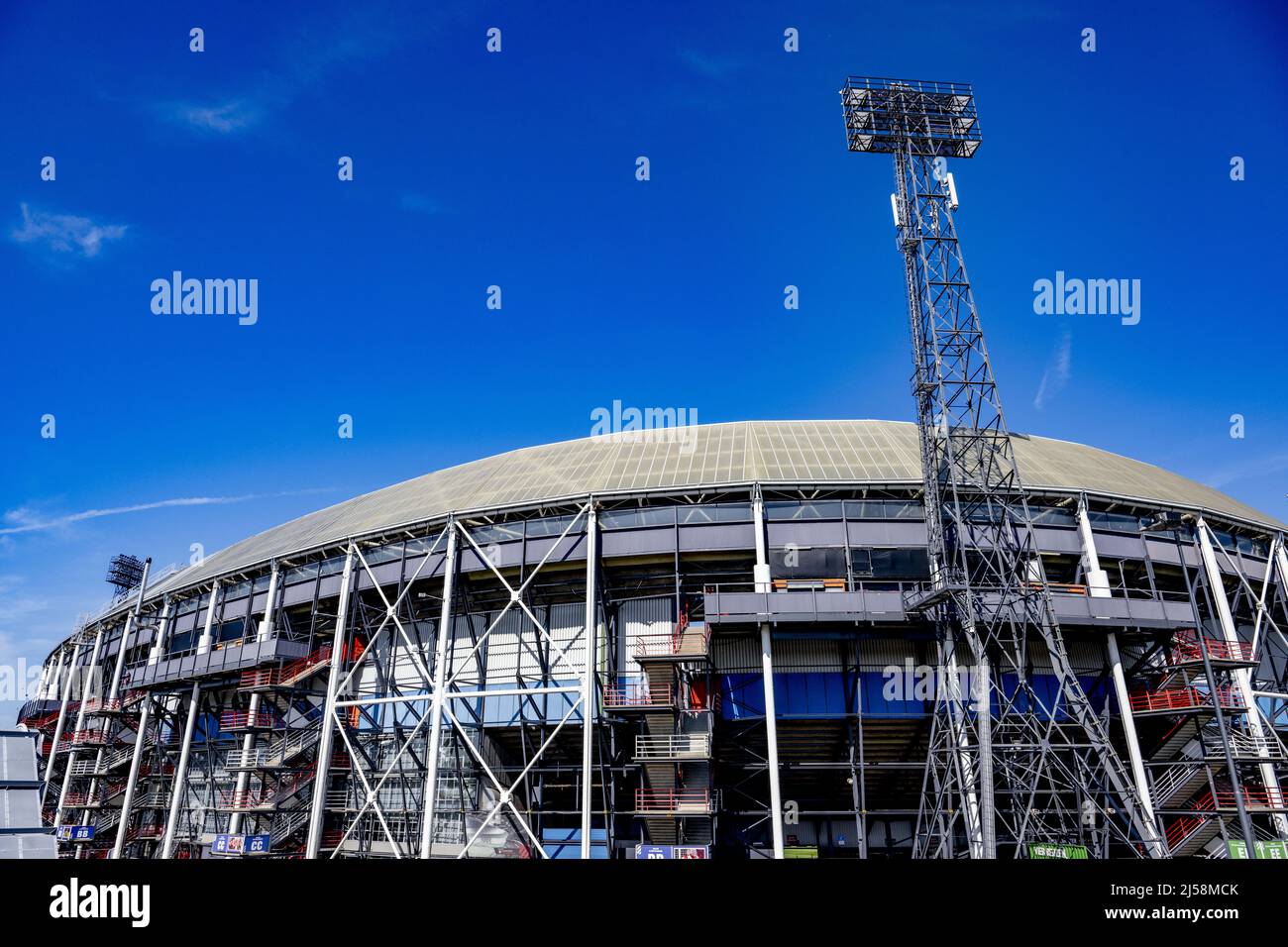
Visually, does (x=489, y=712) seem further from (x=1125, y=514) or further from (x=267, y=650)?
(x=1125, y=514)

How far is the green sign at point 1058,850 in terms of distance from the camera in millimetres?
24141

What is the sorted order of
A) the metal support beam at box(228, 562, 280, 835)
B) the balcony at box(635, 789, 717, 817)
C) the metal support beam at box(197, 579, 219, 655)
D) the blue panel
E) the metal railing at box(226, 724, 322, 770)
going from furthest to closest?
the metal support beam at box(197, 579, 219, 655)
the metal support beam at box(228, 562, 280, 835)
the metal railing at box(226, 724, 322, 770)
the blue panel
the balcony at box(635, 789, 717, 817)

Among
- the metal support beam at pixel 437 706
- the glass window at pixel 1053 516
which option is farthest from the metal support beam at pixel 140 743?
the glass window at pixel 1053 516

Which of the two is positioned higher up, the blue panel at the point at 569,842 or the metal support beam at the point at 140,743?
the metal support beam at the point at 140,743

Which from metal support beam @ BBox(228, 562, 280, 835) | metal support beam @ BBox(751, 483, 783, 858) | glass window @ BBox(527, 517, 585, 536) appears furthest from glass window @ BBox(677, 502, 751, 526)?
metal support beam @ BBox(228, 562, 280, 835)

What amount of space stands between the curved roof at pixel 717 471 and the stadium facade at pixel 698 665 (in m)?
0.29

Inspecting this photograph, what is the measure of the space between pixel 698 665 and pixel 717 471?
8377 mm

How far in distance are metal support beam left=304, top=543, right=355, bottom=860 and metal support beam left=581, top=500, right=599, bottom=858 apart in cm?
997

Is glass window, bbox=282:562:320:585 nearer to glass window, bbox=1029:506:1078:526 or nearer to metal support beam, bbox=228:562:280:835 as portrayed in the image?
metal support beam, bbox=228:562:280:835

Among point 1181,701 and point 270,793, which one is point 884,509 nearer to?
point 1181,701

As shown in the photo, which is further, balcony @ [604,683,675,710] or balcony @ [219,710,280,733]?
balcony @ [219,710,280,733]

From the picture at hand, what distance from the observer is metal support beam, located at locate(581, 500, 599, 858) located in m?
25.8

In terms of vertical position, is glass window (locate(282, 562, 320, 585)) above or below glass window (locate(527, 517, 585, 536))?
below

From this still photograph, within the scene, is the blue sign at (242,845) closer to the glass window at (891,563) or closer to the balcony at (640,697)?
the balcony at (640,697)
